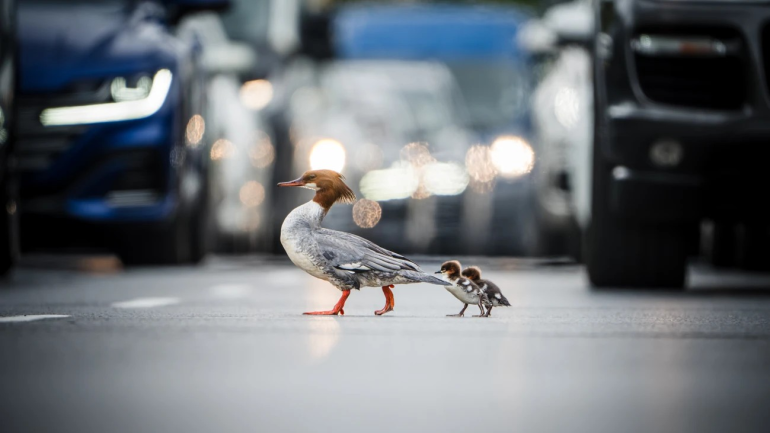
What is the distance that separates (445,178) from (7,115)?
29.4 feet

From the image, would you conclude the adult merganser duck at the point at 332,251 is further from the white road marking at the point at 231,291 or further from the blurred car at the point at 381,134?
the blurred car at the point at 381,134

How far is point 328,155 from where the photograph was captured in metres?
17.3

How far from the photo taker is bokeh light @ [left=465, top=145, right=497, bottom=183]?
1925 centimetres

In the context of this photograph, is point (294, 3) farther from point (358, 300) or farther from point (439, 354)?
point (439, 354)

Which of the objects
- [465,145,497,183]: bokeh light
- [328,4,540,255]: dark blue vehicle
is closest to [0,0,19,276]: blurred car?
[465,145,497,183]: bokeh light

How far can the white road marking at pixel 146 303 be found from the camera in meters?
8.12

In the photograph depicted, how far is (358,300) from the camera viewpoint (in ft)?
29.0

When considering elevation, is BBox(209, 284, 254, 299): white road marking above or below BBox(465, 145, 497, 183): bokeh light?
below

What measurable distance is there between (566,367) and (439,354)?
1.59 ft

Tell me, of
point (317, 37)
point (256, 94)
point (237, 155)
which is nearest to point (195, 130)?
point (237, 155)

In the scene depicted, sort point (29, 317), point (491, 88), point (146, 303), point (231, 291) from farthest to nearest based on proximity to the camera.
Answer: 1. point (491, 88)
2. point (231, 291)
3. point (146, 303)
4. point (29, 317)

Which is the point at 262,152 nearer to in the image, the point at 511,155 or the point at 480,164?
the point at 480,164

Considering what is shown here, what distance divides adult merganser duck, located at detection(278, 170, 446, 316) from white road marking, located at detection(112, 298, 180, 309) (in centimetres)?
223

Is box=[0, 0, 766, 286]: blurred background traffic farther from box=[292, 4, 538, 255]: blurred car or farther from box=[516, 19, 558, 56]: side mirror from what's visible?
box=[516, 19, 558, 56]: side mirror
